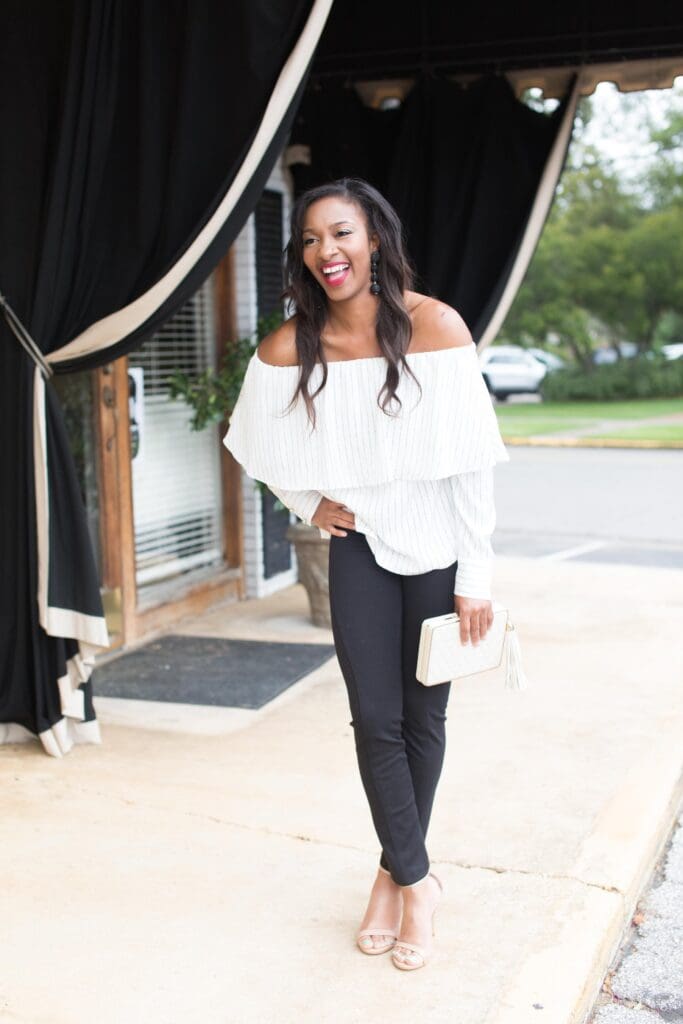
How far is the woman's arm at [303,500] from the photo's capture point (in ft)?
9.75

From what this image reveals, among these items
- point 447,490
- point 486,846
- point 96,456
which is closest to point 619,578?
point 96,456

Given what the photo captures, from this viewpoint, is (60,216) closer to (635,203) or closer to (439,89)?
(439,89)

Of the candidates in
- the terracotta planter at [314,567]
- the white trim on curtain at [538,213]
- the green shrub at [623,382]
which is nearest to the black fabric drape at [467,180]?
the white trim on curtain at [538,213]

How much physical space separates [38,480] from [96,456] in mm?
1358

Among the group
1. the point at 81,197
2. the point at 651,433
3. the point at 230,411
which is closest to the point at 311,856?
the point at 81,197

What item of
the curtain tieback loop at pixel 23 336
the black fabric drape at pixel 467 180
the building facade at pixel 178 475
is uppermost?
the black fabric drape at pixel 467 180

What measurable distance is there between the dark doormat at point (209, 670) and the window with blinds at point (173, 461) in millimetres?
517

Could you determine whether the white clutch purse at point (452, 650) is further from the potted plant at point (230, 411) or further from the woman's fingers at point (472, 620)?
the potted plant at point (230, 411)

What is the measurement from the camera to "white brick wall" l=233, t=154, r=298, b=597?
22.0 feet

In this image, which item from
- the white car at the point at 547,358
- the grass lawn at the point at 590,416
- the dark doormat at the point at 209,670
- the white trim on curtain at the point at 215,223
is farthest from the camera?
the white car at the point at 547,358

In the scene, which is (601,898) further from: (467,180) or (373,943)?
(467,180)

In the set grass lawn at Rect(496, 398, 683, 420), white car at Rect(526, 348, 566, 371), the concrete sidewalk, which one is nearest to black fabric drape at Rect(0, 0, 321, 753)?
the concrete sidewalk

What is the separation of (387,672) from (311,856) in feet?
3.00

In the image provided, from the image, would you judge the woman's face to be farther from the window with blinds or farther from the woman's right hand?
the window with blinds
